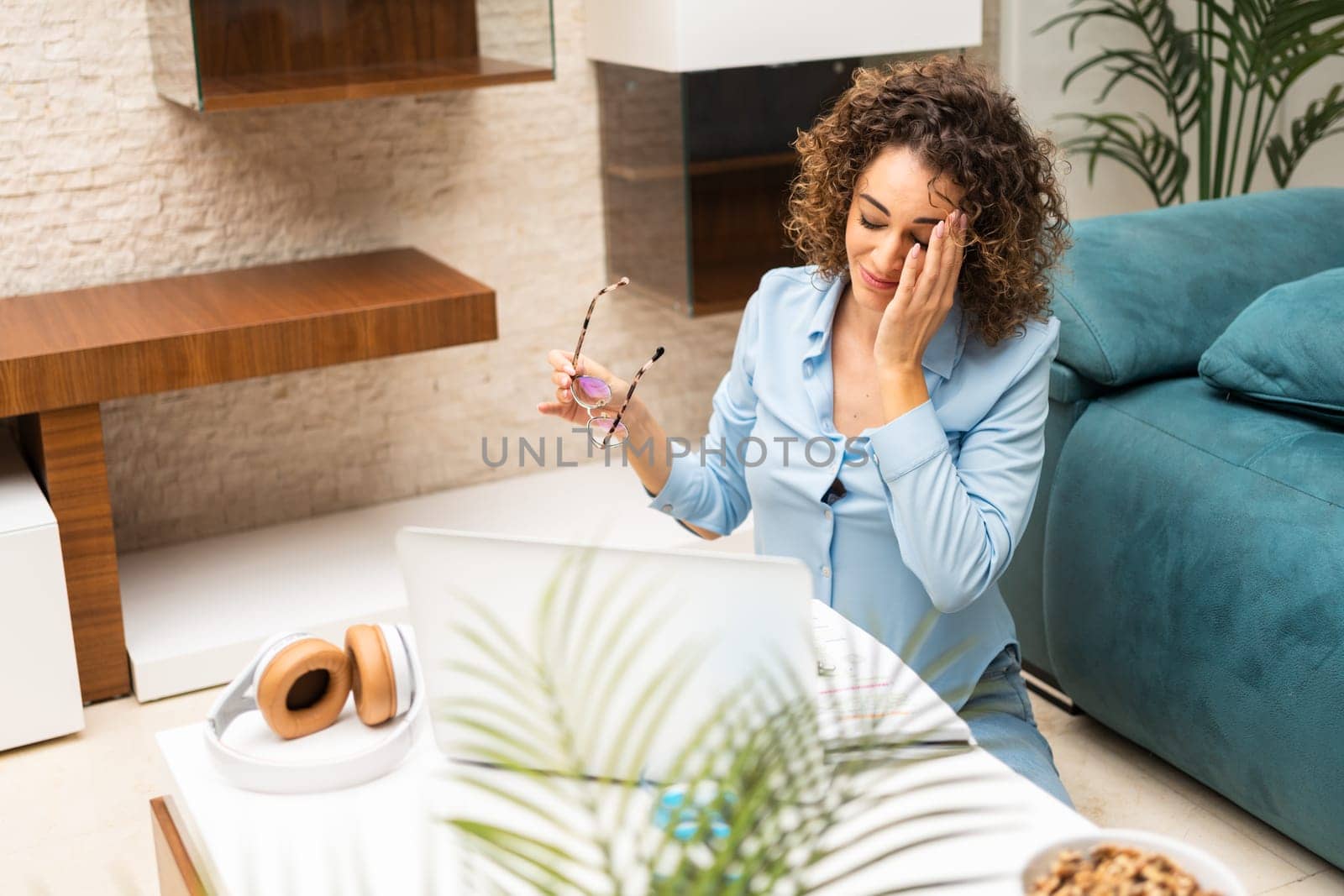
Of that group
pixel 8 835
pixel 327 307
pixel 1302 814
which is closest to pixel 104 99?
pixel 327 307

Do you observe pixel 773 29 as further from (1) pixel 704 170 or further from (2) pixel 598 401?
(2) pixel 598 401

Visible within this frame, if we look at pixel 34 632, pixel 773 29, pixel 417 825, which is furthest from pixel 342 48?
pixel 417 825

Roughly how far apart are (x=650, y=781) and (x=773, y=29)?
1.91 metres

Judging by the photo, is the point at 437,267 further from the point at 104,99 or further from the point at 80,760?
the point at 80,760

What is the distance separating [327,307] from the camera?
2549mm

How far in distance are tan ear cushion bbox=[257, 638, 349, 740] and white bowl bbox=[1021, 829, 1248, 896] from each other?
0.65m

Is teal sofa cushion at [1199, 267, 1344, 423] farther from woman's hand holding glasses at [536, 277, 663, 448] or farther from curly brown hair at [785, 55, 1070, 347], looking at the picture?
woman's hand holding glasses at [536, 277, 663, 448]

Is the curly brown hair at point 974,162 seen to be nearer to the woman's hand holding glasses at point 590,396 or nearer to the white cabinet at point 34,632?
the woman's hand holding glasses at point 590,396

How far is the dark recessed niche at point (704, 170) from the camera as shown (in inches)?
115

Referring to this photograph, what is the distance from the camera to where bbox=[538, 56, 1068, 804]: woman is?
1.51 meters

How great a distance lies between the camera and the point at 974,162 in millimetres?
1523

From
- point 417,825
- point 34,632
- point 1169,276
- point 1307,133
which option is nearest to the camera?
point 417,825

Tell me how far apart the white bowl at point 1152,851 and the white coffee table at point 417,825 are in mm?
81

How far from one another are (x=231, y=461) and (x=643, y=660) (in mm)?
2172
